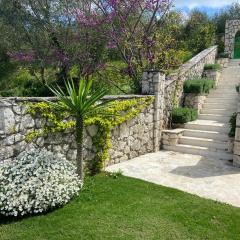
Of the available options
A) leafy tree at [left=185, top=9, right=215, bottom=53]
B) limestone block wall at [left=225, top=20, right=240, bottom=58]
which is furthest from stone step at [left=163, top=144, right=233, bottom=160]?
limestone block wall at [left=225, top=20, right=240, bottom=58]

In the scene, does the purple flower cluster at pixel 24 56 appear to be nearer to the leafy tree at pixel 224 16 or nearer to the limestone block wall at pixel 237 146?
the limestone block wall at pixel 237 146

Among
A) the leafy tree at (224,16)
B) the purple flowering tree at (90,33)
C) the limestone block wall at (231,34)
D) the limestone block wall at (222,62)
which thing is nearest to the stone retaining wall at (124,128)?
the purple flowering tree at (90,33)

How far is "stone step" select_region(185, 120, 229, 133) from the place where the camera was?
9.86 metres

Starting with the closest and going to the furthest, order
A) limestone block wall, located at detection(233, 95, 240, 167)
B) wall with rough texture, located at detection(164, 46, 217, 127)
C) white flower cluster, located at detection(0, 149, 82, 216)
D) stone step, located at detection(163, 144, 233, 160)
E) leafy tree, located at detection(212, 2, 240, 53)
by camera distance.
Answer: white flower cluster, located at detection(0, 149, 82, 216) → limestone block wall, located at detection(233, 95, 240, 167) → stone step, located at detection(163, 144, 233, 160) → wall with rough texture, located at detection(164, 46, 217, 127) → leafy tree, located at detection(212, 2, 240, 53)

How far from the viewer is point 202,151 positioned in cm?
910

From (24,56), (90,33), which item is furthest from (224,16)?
(24,56)

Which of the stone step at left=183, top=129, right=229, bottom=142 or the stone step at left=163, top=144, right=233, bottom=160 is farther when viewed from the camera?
the stone step at left=183, top=129, right=229, bottom=142

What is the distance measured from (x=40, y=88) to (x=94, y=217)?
36.0 feet

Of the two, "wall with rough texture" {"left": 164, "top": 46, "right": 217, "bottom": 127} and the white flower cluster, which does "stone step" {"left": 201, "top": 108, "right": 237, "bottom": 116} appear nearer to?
"wall with rough texture" {"left": 164, "top": 46, "right": 217, "bottom": 127}

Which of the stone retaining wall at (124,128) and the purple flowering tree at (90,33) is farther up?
the purple flowering tree at (90,33)

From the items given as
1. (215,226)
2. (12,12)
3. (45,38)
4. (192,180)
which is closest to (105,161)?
(192,180)

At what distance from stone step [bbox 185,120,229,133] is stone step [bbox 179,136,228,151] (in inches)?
23.0

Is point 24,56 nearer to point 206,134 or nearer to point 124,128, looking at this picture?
point 124,128

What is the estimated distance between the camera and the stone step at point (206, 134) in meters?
9.44
